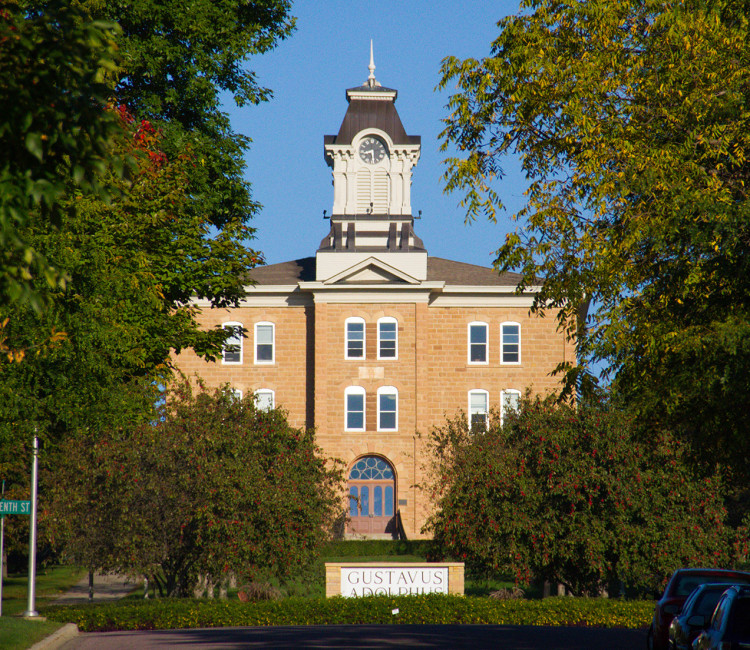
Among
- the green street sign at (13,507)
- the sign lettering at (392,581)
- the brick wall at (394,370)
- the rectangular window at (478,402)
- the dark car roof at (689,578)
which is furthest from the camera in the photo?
the rectangular window at (478,402)

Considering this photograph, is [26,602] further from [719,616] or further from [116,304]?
[719,616]

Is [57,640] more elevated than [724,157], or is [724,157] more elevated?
[724,157]

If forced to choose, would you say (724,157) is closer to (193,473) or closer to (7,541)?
(193,473)

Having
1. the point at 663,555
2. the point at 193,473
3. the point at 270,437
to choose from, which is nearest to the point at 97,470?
the point at 193,473

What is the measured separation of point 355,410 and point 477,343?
23.1ft

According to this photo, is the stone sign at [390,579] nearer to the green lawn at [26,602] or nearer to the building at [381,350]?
the green lawn at [26,602]

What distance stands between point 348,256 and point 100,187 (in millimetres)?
46328

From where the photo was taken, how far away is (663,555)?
2623 centimetres

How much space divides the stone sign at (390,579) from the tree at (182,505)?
2.44 meters

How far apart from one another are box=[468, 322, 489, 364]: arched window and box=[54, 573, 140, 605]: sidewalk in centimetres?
2015

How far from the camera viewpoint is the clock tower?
2156 inches

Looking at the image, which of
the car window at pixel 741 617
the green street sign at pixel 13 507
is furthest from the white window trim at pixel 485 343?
the car window at pixel 741 617

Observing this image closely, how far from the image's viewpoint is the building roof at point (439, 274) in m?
53.5

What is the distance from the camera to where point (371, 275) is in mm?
51656
